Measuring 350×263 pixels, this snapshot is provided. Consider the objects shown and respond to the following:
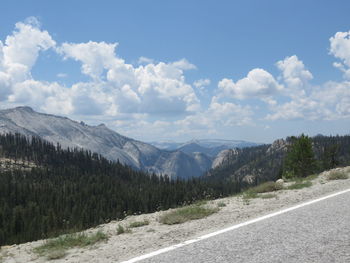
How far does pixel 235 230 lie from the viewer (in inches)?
345

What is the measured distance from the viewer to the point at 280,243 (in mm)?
7270

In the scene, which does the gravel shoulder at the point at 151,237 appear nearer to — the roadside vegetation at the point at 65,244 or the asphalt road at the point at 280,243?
the roadside vegetation at the point at 65,244

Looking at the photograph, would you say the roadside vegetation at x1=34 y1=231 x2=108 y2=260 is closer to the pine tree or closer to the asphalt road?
the asphalt road

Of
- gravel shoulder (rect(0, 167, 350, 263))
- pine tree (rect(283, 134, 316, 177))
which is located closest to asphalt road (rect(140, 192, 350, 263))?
gravel shoulder (rect(0, 167, 350, 263))

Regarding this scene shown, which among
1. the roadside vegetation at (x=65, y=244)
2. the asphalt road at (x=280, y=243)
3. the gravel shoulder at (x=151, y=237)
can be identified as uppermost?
the asphalt road at (x=280, y=243)

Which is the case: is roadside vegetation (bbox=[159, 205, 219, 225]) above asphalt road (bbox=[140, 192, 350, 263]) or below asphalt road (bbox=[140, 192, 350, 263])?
below

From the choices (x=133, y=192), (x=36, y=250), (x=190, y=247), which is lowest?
(x=133, y=192)

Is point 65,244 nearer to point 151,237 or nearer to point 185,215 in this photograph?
point 151,237

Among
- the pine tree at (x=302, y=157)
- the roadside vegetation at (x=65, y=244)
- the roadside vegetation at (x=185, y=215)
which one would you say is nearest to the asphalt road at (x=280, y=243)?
the roadside vegetation at (x=185, y=215)

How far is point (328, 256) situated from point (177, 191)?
137219mm

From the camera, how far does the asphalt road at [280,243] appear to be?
21.0ft

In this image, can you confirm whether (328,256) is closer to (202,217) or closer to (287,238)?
(287,238)

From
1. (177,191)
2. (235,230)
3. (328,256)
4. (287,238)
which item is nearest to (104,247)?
(235,230)

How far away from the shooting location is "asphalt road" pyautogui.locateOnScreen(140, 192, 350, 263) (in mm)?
6410
